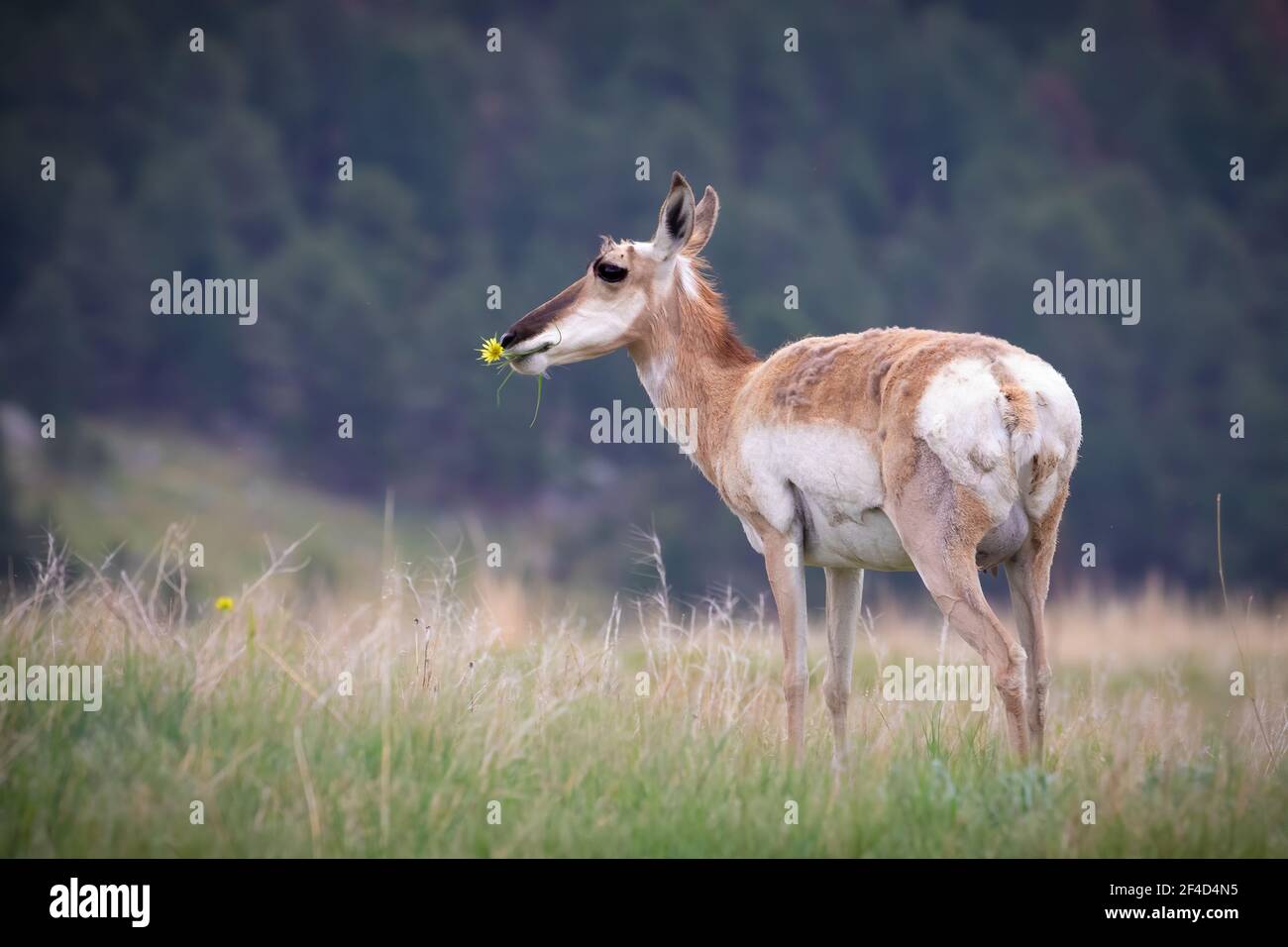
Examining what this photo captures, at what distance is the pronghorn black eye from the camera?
33.9ft

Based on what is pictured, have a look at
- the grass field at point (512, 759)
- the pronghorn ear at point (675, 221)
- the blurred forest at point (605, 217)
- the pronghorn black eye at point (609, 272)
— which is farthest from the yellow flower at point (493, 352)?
the blurred forest at point (605, 217)

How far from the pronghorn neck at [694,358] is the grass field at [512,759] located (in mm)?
1248

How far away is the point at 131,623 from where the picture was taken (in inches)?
333

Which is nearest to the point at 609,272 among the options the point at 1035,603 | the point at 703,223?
the point at 703,223

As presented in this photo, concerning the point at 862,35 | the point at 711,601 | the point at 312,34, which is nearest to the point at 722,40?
the point at 862,35

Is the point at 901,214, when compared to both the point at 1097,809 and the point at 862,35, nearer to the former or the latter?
the point at 862,35

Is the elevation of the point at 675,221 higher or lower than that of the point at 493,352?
higher

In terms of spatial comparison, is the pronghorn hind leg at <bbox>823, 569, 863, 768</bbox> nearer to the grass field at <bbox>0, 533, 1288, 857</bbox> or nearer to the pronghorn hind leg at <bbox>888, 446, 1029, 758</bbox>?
the grass field at <bbox>0, 533, 1288, 857</bbox>

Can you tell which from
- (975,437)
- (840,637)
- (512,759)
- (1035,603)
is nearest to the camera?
(512,759)

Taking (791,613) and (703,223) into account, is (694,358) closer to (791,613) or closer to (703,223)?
(703,223)

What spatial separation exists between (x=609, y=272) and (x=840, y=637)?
9.13 ft

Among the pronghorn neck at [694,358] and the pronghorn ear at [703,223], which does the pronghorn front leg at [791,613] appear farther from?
the pronghorn ear at [703,223]

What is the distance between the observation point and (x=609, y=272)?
10352mm

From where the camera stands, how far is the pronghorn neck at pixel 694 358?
1023 centimetres
